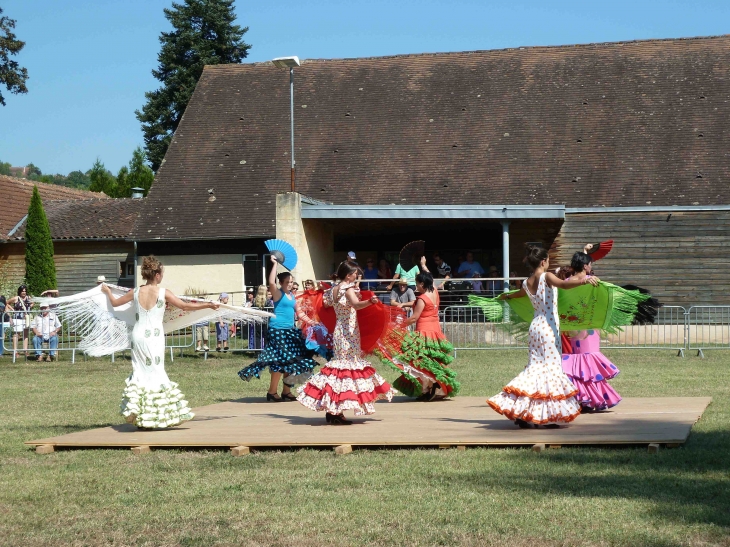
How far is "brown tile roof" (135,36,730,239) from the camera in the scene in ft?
94.7

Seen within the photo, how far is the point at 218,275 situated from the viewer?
30781 mm

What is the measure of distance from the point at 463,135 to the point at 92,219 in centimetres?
1549

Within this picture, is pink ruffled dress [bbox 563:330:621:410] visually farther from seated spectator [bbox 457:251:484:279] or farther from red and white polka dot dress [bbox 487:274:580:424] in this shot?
seated spectator [bbox 457:251:484:279]

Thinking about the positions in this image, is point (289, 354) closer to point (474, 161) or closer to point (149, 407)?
point (149, 407)

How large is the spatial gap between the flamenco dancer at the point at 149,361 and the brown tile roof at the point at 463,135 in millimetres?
18886

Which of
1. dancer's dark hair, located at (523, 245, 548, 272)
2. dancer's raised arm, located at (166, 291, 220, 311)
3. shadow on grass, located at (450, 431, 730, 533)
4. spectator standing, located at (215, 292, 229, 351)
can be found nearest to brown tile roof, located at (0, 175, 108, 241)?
spectator standing, located at (215, 292, 229, 351)

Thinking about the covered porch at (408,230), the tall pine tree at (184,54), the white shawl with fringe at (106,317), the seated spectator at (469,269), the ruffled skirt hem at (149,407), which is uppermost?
the tall pine tree at (184,54)

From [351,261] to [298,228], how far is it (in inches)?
577

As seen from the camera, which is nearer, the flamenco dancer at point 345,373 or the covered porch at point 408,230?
the flamenco dancer at point 345,373

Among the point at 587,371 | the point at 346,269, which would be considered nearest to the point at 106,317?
the point at 346,269

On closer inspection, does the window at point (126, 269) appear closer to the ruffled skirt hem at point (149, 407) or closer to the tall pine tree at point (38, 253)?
the tall pine tree at point (38, 253)

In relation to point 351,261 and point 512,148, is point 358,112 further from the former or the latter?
point 351,261

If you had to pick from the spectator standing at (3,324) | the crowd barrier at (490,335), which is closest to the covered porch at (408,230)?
the crowd barrier at (490,335)

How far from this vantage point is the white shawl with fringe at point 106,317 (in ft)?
35.8
